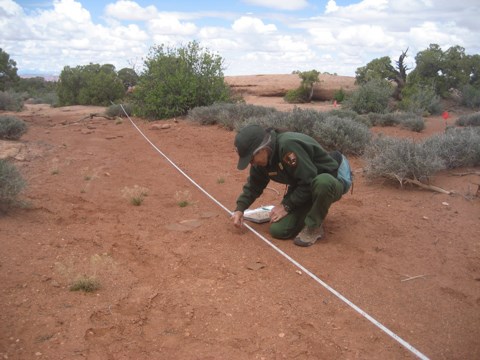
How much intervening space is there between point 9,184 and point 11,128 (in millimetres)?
4865

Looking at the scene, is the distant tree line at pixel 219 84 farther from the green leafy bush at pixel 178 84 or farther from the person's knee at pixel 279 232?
the person's knee at pixel 279 232

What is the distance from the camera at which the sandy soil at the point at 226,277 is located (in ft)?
8.23

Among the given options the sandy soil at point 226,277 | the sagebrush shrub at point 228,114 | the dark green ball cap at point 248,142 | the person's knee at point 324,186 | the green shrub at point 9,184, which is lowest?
the sandy soil at point 226,277

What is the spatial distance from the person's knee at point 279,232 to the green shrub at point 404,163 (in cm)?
208

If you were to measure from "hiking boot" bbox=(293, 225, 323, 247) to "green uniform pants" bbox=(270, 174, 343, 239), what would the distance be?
0.09 metres

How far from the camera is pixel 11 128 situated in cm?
862

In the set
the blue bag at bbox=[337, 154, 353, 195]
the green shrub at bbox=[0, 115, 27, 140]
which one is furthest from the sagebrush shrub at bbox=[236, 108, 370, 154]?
the green shrub at bbox=[0, 115, 27, 140]

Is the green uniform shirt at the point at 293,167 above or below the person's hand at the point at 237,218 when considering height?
above

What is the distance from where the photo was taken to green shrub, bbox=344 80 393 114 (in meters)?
13.3

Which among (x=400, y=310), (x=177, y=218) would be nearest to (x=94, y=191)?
(x=177, y=218)

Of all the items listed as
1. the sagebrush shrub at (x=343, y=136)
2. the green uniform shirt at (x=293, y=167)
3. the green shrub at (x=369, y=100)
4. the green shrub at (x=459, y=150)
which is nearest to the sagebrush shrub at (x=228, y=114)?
the sagebrush shrub at (x=343, y=136)

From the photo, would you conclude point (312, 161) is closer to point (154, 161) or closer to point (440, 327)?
point (440, 327)

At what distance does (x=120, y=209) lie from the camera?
16.2 ft

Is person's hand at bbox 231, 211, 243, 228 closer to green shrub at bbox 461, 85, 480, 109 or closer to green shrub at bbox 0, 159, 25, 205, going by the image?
green shrub at bbox 0, 159, 25, 205
